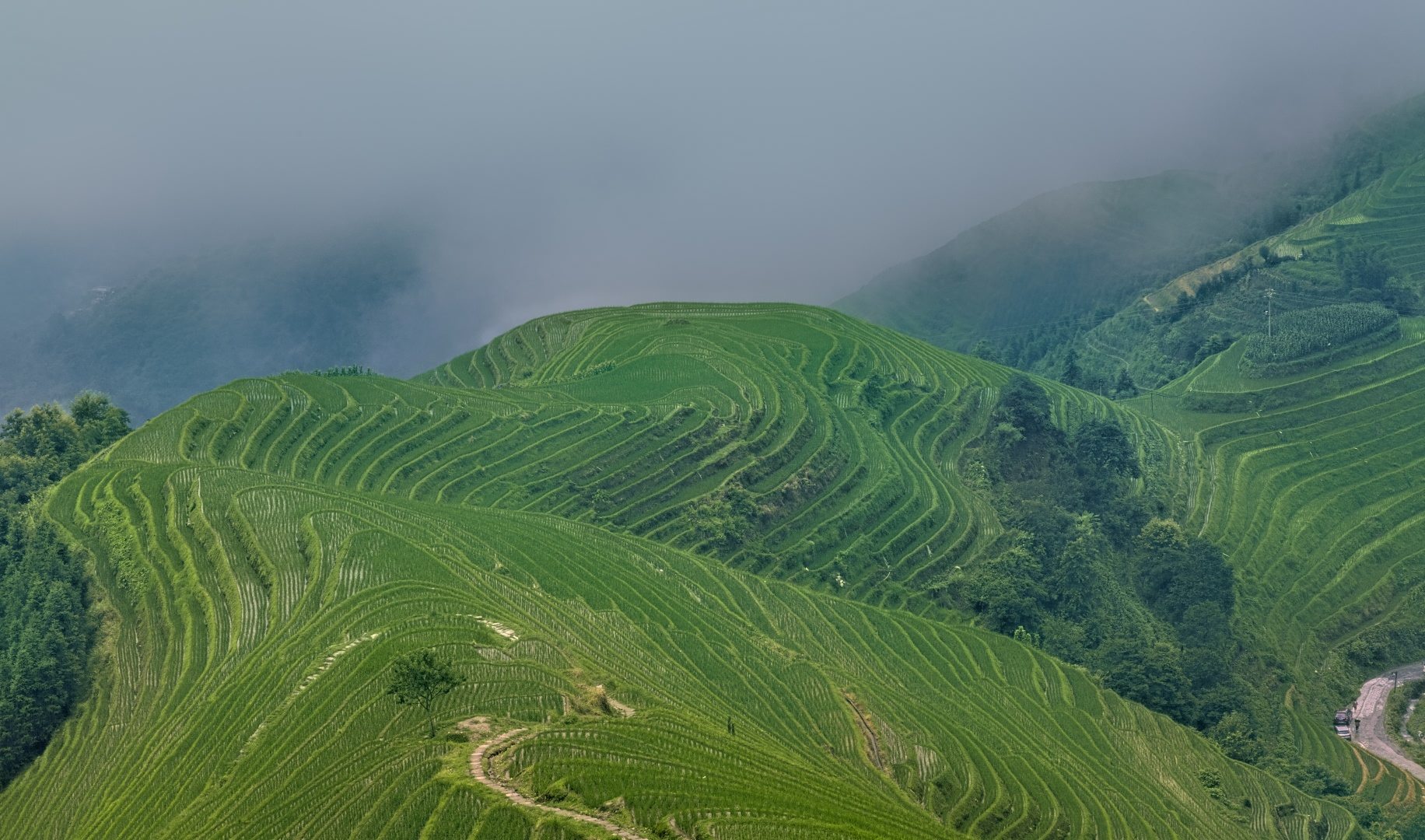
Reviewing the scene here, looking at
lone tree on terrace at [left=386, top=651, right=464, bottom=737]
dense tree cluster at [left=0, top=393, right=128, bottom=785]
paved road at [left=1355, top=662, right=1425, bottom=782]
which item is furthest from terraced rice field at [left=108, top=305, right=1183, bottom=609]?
lone tree on terrace at [left=386, top=651, right=464, bottom=737]

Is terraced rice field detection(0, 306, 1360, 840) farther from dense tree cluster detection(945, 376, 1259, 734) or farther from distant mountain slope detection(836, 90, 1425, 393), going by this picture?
distant mountain slope detection(836, 90, 1425, 393)

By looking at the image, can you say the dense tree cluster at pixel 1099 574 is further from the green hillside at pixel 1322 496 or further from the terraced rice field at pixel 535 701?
the green hillside at pixel 1322 496

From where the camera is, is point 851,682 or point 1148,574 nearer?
point 851,682

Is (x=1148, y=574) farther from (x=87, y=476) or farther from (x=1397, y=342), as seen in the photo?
(x=87, y=476)

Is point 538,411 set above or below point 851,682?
above

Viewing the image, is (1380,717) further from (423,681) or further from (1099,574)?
(423,681)

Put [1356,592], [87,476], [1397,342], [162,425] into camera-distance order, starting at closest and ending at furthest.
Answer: [87,476]
[162,425]
[1356,592]
[1397,342]

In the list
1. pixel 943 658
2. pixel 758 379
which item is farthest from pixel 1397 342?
pixel 943 658

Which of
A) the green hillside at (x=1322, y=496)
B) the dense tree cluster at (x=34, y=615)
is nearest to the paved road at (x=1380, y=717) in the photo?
the green hillside at (x=1322, y=496)
